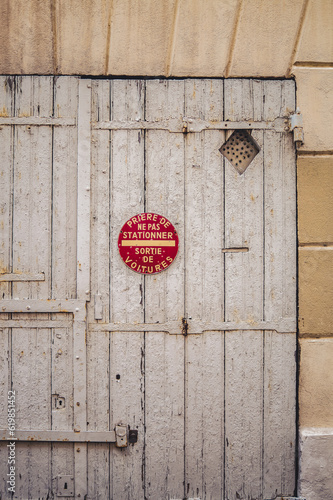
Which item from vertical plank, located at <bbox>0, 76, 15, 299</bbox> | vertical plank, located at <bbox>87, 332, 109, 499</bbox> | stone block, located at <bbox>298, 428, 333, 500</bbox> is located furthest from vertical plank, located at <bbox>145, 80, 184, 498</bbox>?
vertical plank, located at <bbox>0, 76, 15, 299</bbox>

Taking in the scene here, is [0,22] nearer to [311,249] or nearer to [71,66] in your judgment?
[71,66]

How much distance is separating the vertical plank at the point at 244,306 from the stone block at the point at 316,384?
0.28 metres

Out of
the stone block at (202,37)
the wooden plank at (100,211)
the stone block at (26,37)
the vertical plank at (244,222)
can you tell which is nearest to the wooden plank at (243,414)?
the vertical plank at (244,222)

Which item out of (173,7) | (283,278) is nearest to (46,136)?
(173,7)

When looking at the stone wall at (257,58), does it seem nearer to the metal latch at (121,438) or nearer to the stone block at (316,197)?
the stone block at (316,197)

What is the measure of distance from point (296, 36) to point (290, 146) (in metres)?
0.70

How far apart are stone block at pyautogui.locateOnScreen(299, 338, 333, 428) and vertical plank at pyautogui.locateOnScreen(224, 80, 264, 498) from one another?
28 centimetres

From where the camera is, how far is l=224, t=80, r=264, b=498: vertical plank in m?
2.51

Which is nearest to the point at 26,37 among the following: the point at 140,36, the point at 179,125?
the point at 140,36

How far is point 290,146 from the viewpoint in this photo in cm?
255

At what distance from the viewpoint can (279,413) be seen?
99.1 inches

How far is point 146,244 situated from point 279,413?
1403 mm

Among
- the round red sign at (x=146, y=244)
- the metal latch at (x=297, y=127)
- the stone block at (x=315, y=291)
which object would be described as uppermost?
the metal latch at (x=297, y=127)

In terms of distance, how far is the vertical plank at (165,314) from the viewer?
2494 mm
